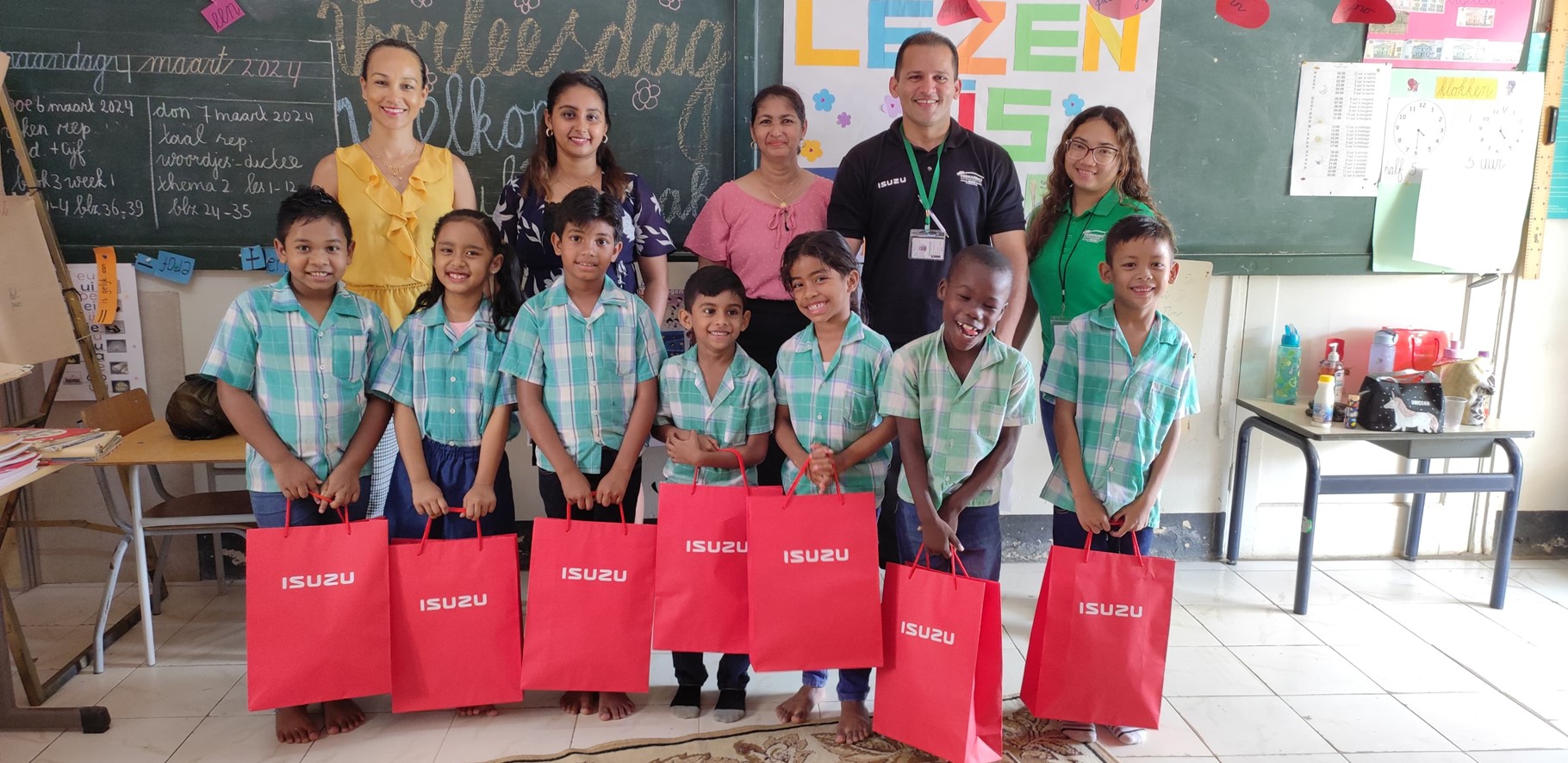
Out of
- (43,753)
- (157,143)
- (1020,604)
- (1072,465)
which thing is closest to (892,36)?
(1072,465)

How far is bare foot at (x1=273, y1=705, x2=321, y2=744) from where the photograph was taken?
223cm

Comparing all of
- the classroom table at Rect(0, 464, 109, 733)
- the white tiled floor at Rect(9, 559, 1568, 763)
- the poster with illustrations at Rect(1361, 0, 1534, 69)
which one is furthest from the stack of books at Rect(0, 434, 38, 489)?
the poster with illustrations at Rect(1361, 0, 1534, 69)

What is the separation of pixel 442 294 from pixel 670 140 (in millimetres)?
1128

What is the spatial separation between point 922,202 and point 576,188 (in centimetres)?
93

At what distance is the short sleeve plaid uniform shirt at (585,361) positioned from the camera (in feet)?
7.19

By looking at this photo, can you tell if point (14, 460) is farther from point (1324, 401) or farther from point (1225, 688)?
point (1324, 401)

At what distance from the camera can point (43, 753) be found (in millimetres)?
2199

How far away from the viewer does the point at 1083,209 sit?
2.50 m

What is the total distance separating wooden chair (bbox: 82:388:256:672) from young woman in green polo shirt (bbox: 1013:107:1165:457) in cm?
230

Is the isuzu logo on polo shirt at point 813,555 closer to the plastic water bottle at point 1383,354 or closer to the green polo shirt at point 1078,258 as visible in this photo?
the green polo shirt at point 1078,258

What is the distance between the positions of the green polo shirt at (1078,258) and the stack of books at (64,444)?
2.34 metres

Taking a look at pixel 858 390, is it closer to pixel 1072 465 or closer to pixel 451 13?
pixel 1072 465

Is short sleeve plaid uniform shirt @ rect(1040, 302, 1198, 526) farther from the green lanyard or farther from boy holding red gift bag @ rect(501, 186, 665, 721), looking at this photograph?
boy holding red gift bag @ rect(501, 186, 665, 721)

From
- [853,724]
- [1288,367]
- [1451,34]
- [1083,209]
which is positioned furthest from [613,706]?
[1451,34]
